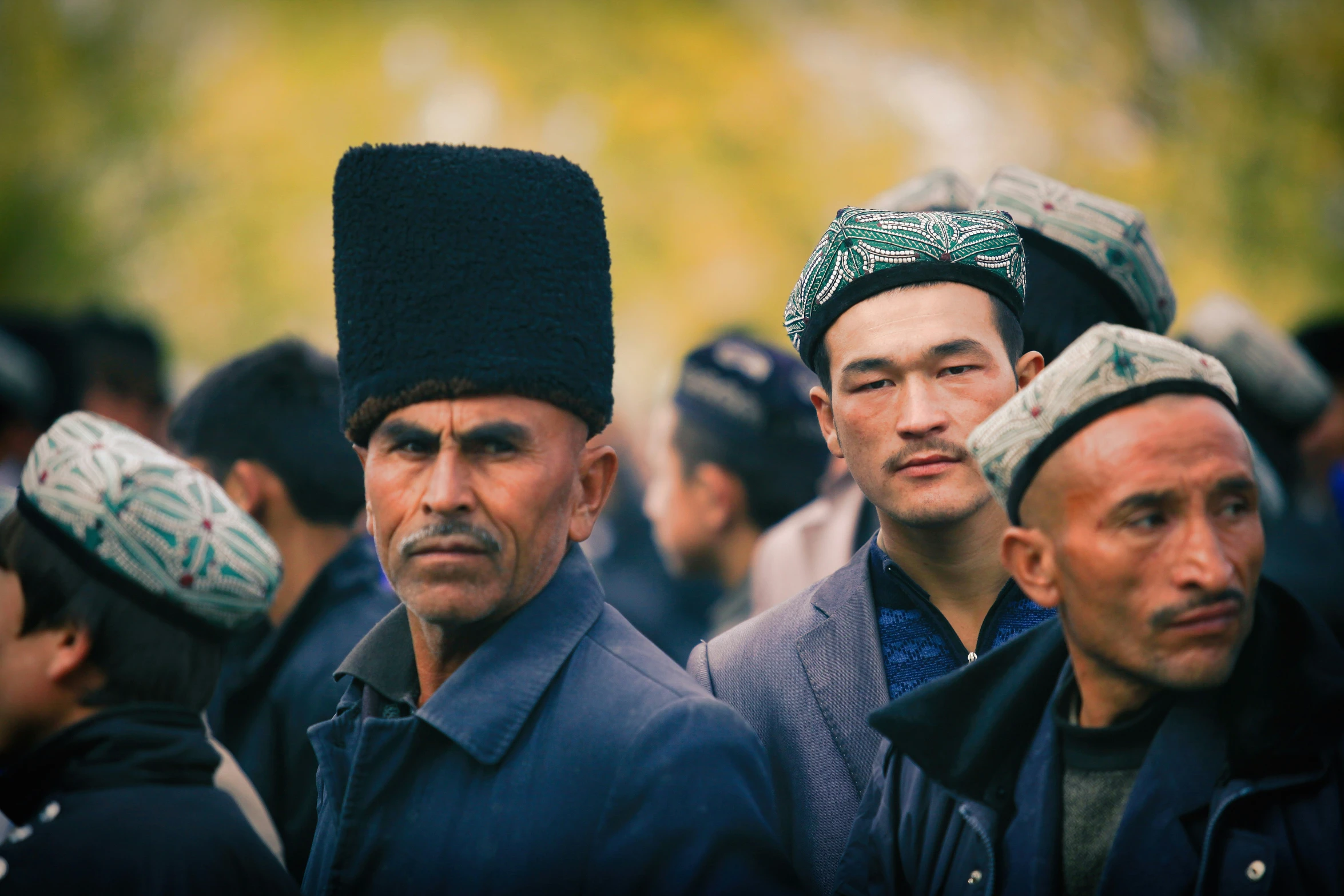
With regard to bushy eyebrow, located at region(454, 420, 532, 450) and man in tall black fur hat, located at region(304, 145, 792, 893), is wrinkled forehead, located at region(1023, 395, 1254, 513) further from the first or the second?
bushy eyebrow, located at region(454, 420, 532, 450)

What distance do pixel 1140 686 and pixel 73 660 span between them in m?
2.30

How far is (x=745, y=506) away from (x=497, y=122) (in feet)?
44.4

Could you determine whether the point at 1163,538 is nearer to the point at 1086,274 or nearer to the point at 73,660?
the point at 1086,274

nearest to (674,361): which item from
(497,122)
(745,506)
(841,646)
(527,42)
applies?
(497,122)

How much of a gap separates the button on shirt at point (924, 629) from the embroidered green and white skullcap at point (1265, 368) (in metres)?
2.78

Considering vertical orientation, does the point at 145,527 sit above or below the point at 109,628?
above

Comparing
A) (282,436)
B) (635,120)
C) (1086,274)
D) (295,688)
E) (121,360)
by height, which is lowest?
(295,688)

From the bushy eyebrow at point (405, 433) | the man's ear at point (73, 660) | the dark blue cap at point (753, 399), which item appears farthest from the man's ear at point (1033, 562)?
the dark blue cap at point (753, 399)

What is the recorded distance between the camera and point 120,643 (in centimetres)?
300

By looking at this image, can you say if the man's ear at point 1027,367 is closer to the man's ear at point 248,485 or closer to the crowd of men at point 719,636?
the crowd of men at point 719,636

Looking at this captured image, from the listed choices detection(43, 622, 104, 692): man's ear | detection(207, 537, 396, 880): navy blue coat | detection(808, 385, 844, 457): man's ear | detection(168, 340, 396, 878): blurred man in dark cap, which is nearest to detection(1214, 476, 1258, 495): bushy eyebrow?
detection(808, 385, 844, 457): man's ear

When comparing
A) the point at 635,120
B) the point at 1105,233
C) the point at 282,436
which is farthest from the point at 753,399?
the point at 635,120

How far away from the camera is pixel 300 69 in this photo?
61.0ft

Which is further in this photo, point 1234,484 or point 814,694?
point 814,694
